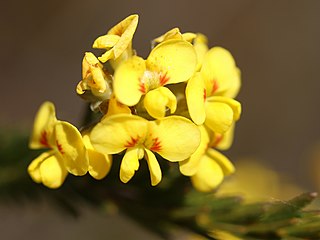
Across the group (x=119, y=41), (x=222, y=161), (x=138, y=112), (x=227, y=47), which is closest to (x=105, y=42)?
(x=119, y=41)

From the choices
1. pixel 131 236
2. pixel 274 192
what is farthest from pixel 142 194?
pixel 131 236

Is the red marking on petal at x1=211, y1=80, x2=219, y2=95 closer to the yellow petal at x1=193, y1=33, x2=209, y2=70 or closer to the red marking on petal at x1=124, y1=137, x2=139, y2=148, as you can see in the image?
the yellow petal at x1=193, y1=33, x2=209, y2=70

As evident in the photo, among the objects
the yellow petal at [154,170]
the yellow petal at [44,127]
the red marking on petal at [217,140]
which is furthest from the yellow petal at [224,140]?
the yellow petal at [44,127]

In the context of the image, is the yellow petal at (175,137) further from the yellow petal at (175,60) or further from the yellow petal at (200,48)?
the yellow petal at (200,48)

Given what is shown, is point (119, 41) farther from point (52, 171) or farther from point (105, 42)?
point (52, 171)

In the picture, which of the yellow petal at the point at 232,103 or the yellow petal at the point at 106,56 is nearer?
the yellow petal at the point at 106,56

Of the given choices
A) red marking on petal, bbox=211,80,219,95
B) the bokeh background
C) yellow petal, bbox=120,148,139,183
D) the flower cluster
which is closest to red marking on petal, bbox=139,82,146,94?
the flower cluster
